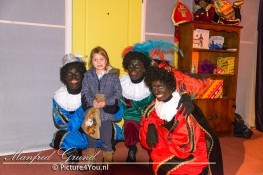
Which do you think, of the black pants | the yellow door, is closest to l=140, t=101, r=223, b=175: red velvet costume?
the black pants

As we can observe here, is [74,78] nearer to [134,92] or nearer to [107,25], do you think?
[134,92]

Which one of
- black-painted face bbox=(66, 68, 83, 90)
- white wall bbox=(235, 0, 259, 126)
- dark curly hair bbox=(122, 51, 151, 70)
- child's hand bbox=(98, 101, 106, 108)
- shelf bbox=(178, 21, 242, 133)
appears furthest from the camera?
white wall bbox=(235, 0, 259, 126)

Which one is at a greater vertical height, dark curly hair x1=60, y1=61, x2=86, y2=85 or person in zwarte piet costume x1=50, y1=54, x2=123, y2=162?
dark curly hair x1=60, y1=61, x2=86, y2=85

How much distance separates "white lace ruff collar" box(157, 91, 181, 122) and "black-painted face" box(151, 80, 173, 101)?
0.04 metres

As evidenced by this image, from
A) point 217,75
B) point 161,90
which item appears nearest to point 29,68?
point 161,90

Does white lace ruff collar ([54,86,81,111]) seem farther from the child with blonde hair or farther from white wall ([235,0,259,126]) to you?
white wall ([235,0,259,126])

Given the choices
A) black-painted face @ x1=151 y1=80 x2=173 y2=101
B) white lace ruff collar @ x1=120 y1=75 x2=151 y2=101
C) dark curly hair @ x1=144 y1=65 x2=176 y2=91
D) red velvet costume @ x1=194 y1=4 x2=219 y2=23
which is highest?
red velvet costume @ x1=194 y1=4 x2=219 y2=23

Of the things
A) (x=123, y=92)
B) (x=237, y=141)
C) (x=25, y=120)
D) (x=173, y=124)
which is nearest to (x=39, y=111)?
(x=25, y=120)

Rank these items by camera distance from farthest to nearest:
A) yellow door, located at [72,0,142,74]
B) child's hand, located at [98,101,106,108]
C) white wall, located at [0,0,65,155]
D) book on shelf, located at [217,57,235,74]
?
book on shelf, located at [217,57,235,74] → yellow door, located at [72,0,142,74] → white wall, located at [0,0,65,155] → child's hand, located at [98,101,106,108]

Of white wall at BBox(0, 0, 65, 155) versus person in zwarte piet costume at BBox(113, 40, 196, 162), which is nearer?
person in zwarte piet costume at BBox(113, 40, 196, 162)

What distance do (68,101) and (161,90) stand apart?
995 millimetres

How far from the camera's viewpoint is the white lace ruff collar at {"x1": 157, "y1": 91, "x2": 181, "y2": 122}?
169cm

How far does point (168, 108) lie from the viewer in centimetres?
170

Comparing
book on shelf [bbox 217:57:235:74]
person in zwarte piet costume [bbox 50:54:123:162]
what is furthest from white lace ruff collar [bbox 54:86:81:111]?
book on shelf [bbox 217:57:235:74]
